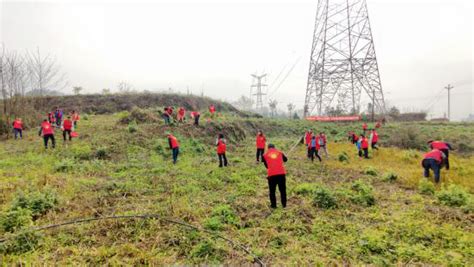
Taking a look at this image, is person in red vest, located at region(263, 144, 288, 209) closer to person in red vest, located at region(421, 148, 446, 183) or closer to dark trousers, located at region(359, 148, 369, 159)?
person in red vest, located at region(421, 148, 446, 183)

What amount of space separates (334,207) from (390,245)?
75.3 inches

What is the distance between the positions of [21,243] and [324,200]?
653 cm

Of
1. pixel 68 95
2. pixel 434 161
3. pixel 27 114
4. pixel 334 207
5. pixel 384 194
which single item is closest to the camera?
pixel 334 207

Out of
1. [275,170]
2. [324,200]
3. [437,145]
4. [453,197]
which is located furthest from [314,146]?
[275,170]

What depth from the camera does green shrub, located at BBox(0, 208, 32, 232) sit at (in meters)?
5.26

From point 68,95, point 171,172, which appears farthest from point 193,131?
point 68,95

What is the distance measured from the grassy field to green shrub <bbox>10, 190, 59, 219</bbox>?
0.02 metres

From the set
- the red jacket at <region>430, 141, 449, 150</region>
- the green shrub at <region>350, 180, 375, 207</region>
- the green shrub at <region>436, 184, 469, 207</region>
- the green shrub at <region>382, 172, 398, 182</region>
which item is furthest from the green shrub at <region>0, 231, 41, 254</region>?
the red jacket at <region>430, 141, 449, 150</region>

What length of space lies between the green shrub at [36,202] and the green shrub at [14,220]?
283 millimetres

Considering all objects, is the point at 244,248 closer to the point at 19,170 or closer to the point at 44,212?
the point at 44,212

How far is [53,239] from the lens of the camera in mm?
4926

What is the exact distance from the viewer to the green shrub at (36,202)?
5.99 meters

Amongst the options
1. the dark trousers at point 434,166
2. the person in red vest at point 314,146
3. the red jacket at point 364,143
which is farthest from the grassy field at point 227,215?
the red jacket at point 364,143

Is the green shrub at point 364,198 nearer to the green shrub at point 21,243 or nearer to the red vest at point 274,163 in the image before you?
the red vest at point 274,163
